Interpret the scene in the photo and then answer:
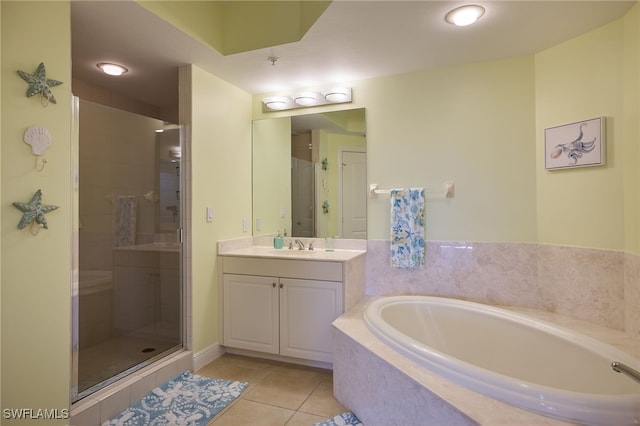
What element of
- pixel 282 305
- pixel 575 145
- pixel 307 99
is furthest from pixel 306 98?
pixel 575 145

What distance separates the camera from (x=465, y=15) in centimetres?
181

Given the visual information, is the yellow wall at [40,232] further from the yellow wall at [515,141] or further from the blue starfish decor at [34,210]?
the yellow wall at [515,141]

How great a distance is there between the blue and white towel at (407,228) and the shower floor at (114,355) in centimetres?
180

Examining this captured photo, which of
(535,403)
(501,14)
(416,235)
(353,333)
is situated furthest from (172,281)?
(501,14)

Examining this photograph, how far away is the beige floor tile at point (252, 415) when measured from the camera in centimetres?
183

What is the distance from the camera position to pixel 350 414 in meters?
1.87

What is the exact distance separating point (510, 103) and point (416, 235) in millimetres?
1170

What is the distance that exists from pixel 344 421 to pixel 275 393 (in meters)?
0.53

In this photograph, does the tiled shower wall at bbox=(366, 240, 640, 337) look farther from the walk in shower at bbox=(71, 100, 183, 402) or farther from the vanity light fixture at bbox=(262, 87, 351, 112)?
the walk in shower at bbox=(71, 100, 183, 402)

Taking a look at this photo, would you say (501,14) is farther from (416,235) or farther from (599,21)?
(416,235)

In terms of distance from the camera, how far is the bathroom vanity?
91.7 inches

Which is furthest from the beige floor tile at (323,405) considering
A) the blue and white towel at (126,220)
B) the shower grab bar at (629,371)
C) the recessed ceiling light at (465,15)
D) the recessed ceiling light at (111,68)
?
the recessed ceiling light at (111,68)

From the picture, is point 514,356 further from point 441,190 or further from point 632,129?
point 632,129

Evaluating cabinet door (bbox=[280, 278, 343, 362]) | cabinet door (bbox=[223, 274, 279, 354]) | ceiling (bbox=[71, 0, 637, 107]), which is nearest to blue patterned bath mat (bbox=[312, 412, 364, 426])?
cabinet door (bbox=[280, 278, 343, 362])
